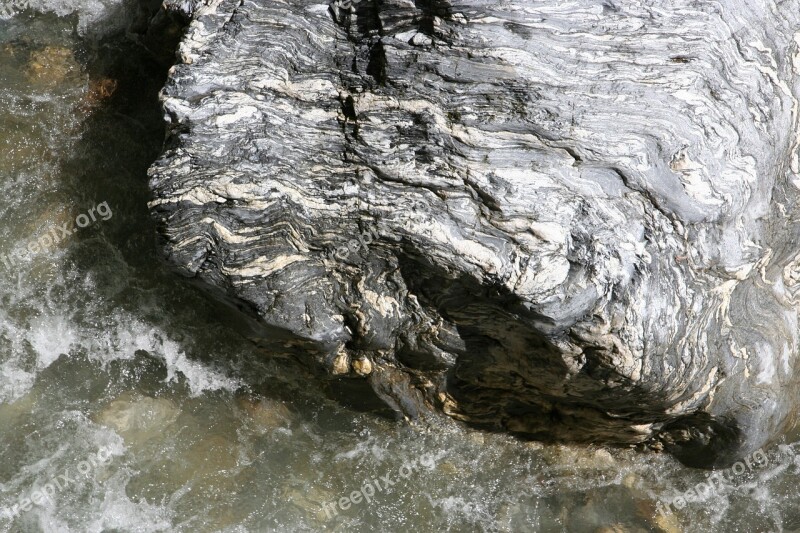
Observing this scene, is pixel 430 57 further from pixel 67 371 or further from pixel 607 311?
pixel 67 371

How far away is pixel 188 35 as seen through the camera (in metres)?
3.42

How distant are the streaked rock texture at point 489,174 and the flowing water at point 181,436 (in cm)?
82

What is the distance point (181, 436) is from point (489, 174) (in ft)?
7.52

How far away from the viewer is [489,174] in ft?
10.7

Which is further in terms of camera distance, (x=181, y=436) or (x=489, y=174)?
(x=181, y=436)

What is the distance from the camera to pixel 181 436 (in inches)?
161

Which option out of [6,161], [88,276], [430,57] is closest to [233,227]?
[430,57]

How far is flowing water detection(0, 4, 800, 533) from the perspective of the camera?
13.1ft

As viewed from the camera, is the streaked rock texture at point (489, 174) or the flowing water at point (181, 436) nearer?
the streaked rock texture at point (489, 174)

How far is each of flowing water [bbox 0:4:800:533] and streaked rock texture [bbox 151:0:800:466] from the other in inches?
32.5

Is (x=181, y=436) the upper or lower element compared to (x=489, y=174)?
lower

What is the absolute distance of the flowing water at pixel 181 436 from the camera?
13.1ft

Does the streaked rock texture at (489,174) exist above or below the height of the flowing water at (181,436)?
above

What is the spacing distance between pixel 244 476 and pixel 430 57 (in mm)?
2477
